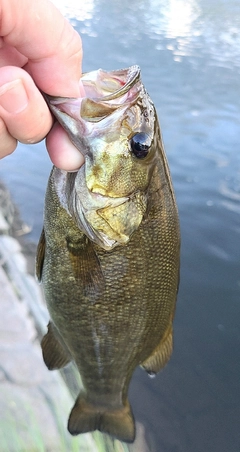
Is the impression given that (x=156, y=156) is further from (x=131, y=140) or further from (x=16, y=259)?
(x=16, y=259)

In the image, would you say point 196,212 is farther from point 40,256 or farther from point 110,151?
point 110,151

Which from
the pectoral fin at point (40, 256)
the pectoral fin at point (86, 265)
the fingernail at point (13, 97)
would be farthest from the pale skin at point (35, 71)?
the pectoral fin at point (40, 256)

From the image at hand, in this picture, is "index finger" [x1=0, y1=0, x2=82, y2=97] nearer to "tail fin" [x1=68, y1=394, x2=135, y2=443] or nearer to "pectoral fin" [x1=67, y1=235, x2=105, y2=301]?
"pectoral fin" [x1=67, y1=235, x2=105, y2=301]

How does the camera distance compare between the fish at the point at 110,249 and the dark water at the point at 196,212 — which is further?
the dark water at the point at 196,212

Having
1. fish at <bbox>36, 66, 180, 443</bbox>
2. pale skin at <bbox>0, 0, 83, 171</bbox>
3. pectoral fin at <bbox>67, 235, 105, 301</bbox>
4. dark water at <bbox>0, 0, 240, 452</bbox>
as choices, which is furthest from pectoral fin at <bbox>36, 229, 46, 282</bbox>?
dark water at <bbox>0, 0, 240, 452</bbox>

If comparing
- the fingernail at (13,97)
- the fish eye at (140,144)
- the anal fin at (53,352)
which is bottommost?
the anal fin at (53,352)

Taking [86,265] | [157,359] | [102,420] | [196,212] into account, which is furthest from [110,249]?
[196,212]

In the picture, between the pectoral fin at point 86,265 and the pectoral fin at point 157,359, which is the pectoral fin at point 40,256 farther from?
the pectoral fin at point 157,359
